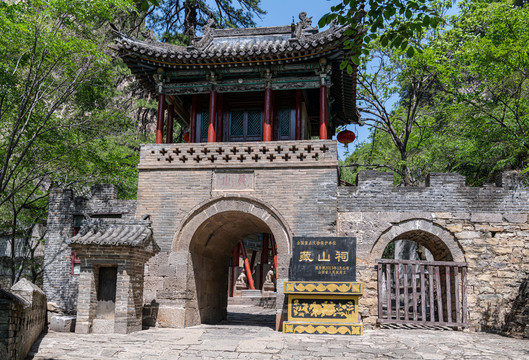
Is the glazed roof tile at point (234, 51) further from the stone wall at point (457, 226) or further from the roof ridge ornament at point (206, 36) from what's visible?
the stone wall at point (457, 226)

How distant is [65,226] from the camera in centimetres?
1355

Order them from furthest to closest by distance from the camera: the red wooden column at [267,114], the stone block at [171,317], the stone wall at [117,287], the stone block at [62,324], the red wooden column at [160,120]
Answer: the red wooden column at [160,120]
the red wooden column at [267,114]
the stone block at [171,317]
the stone block at [62,324]
the stone wall at [117,287]

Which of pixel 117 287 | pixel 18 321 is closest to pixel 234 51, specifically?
pixel 117 287

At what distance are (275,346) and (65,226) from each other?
26.1 ft

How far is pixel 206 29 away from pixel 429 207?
800 cm

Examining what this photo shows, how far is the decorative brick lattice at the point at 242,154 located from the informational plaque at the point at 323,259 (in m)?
1.88

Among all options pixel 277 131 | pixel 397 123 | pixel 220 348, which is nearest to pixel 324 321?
pixel 220 348

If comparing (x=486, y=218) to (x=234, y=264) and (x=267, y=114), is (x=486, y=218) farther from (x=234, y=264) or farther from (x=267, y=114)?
(x=234, y=264)

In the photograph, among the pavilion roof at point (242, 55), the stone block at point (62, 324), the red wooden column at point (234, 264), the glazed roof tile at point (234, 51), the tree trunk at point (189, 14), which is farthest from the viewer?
the red wooden column at point (234, 264)

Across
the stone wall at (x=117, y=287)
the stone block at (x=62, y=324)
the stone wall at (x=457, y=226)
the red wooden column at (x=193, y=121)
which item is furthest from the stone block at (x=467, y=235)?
the stone block at (x=62, y=324)

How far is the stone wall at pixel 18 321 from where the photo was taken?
662cm

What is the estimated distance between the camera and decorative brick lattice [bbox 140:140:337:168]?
11109mm

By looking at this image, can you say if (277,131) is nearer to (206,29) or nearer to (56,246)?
(206,29)

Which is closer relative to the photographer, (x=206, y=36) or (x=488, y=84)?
(x=206, y=36)
